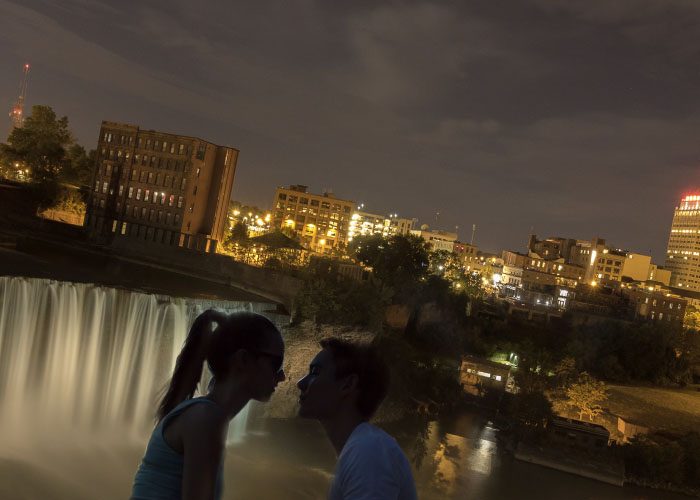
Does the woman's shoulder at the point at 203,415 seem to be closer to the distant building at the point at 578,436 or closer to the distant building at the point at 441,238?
the distant building at the point at 578,436

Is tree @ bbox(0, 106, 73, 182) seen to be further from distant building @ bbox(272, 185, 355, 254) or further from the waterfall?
distant building @ bbox(272, 185, 355, 254)

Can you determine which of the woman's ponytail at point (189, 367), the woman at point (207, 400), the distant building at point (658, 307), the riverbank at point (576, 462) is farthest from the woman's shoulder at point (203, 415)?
the distant building at point (658, 307)

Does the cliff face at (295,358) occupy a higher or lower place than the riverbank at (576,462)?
higher

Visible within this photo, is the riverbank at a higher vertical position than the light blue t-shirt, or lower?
lower

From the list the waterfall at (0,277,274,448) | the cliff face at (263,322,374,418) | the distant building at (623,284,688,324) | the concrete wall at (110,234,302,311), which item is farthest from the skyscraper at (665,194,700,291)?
the waterfall at (0,277,274,448)

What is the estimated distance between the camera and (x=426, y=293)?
50562 mm

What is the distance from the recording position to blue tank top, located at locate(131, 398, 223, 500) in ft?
9.12

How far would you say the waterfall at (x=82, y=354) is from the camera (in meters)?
20.5

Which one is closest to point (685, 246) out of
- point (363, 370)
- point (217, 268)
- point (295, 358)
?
point (217, 268)

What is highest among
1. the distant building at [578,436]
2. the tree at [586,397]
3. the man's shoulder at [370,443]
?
the man's shoulder at [370,443]

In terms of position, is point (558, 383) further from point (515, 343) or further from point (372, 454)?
point (372, 454)

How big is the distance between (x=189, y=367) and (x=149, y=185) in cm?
5284

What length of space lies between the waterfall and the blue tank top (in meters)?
19.2

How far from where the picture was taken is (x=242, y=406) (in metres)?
2.99
